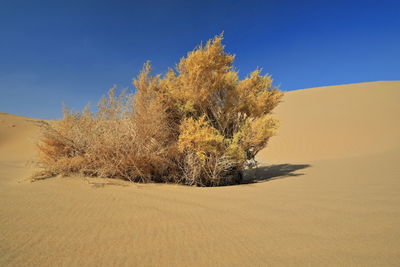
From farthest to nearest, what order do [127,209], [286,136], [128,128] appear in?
[286,136]
[128,128]
[127,209]

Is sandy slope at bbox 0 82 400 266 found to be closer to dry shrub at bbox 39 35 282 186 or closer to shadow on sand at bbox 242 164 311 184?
dry shrub at bbox 39 35 282 186

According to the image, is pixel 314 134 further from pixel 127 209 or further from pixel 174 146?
pixel 127 209

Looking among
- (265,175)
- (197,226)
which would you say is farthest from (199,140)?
(265,175)

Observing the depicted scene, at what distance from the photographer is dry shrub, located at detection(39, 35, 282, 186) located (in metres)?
4.01

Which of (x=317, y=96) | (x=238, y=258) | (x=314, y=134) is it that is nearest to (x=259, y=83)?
(x=238, y=258)

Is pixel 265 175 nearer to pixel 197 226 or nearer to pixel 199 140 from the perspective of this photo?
pixel 199 140

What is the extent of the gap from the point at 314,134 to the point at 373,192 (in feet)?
52.5

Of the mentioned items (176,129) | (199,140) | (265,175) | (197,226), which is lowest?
(197,226)

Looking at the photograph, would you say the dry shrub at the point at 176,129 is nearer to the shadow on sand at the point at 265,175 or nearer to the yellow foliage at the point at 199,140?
the yellow foliage at the point at 199,140

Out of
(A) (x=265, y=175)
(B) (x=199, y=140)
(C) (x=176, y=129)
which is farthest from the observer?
(A) (x=265, y=175)

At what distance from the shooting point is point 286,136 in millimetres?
18906

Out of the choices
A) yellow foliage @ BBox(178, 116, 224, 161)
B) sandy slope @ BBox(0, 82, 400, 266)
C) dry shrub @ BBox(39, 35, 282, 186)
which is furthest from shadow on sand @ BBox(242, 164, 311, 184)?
sandy slope @ BBox(0, 82, 400, 266)

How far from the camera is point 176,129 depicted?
5.05 metres

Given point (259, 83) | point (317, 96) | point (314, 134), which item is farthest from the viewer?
point (317, 96)
